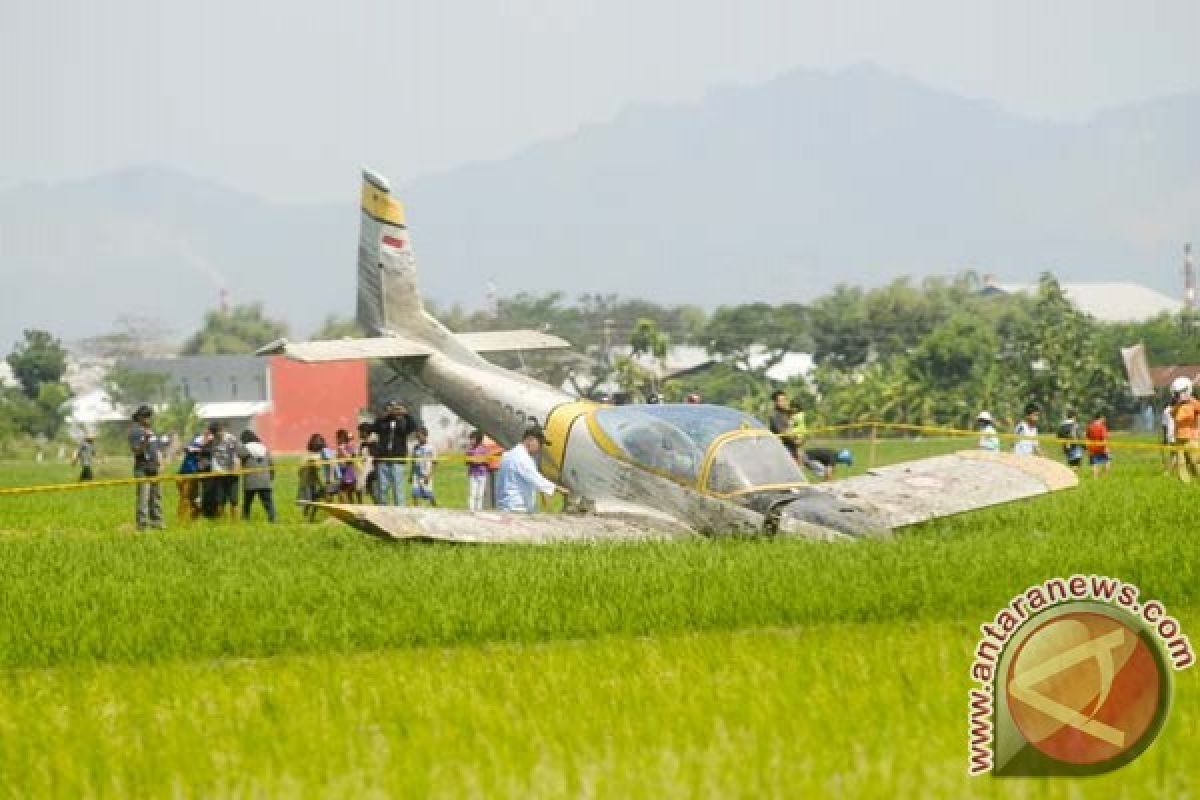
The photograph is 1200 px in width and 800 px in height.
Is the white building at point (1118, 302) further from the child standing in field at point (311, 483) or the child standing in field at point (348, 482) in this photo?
the child standing in field at point (311, 483)

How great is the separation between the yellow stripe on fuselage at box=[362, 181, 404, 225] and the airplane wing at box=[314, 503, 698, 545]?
37.1ft

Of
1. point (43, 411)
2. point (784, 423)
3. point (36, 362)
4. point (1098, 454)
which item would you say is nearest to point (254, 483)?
point (784, 423)

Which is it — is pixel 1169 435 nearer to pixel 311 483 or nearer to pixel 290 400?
pixel 311 483

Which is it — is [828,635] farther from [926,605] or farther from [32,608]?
[32,608]

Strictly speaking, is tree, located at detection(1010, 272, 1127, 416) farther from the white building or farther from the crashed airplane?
the crashed airplane

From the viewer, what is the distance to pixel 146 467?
3105 cm

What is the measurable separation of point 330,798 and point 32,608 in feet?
28.0

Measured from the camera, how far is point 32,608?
18.4m

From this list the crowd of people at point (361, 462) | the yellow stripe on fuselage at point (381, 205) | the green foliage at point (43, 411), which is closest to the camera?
the crowd of people at point (361, 462)

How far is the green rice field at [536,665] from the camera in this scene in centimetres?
1106

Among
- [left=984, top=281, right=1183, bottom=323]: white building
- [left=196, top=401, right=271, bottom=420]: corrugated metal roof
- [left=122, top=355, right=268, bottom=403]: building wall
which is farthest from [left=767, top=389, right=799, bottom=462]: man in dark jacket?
[left=984, top=281, right=1183, bottom=323]: white building

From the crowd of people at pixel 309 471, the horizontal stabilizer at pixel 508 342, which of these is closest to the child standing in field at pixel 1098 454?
the crowd of people at pixel 309 471

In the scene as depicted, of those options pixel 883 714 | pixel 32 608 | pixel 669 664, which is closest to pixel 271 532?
pixel 32 608

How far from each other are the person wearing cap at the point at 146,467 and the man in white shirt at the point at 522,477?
22.8 feet
